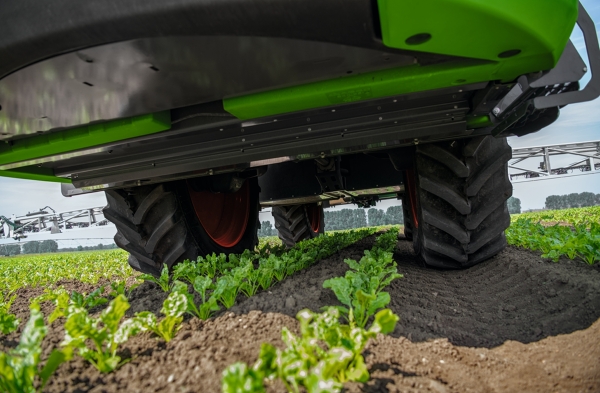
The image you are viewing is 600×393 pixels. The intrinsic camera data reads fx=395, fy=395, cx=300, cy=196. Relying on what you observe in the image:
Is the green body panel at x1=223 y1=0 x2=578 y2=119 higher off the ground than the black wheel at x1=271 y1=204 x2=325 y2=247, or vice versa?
the green body panel at x1=223 y1=0 x2=578 y2=119

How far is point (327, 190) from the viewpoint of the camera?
11.0ft

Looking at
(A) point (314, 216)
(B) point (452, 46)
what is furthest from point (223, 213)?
(A) point (314, 216)

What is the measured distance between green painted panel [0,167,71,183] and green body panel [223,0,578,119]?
4.89ft

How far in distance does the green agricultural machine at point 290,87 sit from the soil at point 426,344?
2.40 ft

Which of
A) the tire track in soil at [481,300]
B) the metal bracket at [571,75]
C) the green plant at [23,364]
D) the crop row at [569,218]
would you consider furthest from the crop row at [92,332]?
the crop row at [569,218]

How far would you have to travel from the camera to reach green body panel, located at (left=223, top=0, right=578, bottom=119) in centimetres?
115

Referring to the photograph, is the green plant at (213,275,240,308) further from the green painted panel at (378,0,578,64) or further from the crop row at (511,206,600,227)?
the crop row at (511,206,600,227)

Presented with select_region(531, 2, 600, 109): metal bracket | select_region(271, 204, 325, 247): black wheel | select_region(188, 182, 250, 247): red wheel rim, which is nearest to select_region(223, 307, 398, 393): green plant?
select_region(531, 2, 600, 109): metal bracket

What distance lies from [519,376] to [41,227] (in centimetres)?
2427

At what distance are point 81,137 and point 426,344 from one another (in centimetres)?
173

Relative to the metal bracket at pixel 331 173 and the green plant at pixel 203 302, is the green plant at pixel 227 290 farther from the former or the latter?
the metal bracket at pixel 331 173

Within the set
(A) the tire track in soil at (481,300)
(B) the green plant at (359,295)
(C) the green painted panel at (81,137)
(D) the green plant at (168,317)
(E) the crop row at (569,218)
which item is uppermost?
(C) the green painted panel at (81,137)

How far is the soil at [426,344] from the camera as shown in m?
1.01

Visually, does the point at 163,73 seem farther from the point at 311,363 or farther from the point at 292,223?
the point at 292,223
